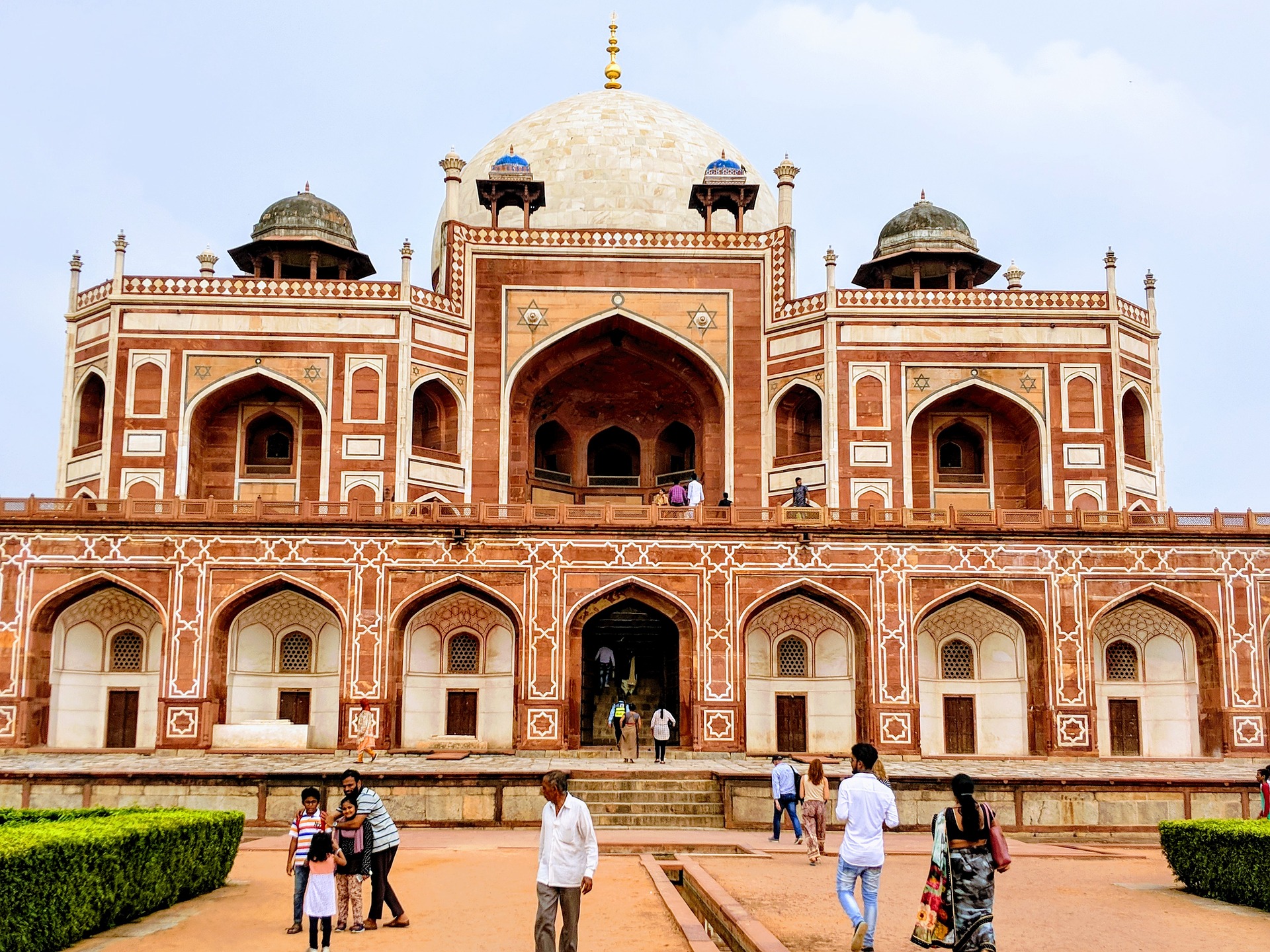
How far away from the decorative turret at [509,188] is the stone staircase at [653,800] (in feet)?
48.2

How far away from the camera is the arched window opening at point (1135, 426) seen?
27.6 m

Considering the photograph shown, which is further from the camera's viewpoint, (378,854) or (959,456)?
(959,456)

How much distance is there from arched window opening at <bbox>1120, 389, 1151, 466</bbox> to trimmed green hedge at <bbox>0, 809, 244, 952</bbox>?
69.3 feet

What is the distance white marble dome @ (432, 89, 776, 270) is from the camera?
1272 inches

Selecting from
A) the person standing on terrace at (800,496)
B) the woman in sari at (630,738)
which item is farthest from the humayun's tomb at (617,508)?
the woman in sari at (630,738)

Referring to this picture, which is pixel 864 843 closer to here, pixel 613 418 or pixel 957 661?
pixel 957 661

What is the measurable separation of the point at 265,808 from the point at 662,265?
15610mm

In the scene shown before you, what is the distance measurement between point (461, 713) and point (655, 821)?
7.42 metres

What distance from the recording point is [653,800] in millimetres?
16844

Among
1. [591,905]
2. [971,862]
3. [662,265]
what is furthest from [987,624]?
[971,862]

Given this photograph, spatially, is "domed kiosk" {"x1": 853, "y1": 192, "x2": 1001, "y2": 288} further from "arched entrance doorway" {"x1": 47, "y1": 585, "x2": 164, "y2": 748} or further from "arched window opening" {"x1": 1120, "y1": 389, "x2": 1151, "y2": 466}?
"arched entrance doorway" {"x1": 47, "y1": 585, "x2": 164, "y2": 748}

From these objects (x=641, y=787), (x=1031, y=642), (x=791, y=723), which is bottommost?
(x=641, y=787)

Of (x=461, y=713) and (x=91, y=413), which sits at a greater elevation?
(x=91, y=413)

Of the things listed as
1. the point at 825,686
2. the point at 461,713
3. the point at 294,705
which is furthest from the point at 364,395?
the point at 825,686
